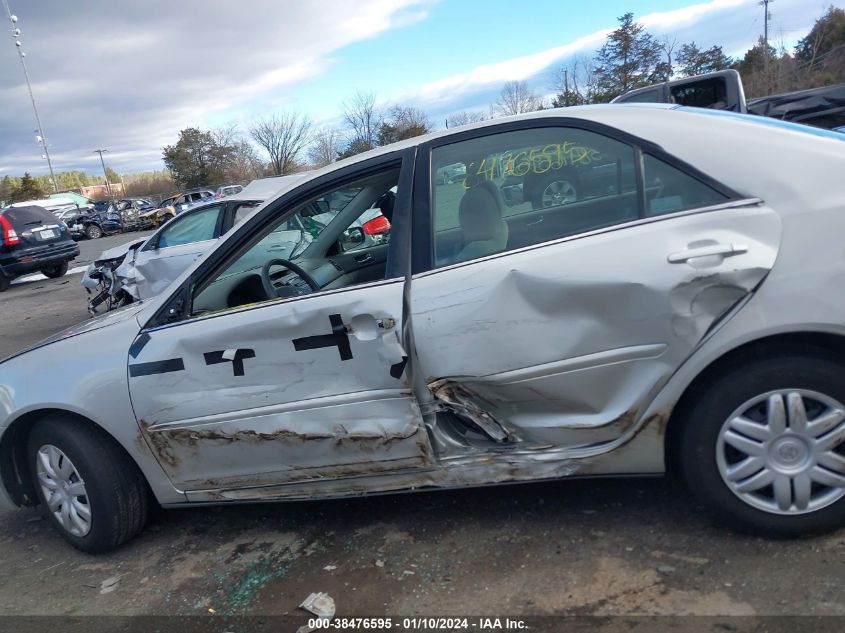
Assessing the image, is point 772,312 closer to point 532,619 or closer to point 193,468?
point 532,619

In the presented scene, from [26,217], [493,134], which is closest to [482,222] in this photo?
[493,134]

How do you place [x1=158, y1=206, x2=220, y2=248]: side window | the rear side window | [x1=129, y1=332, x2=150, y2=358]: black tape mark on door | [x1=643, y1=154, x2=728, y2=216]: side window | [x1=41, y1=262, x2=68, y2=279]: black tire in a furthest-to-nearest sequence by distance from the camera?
1. [x1=41, y1=262, x2=68, y2=279]: black tire
2. the rear side window
3. [x1=158, y1=206, x2=220, y2=248]: side window
4. [x1=129, y1=332, x2=150, y2=358]: black tape mark on door
5. [x1=643, y1=154, x2=728, y2=216]: side window

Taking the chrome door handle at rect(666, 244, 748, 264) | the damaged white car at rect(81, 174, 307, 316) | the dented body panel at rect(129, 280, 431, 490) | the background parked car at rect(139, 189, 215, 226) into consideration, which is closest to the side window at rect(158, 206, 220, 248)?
the damaged white car at rect(81, 174, 307, 316)

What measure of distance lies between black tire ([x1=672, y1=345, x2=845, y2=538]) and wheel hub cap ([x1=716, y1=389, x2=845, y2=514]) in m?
0.02

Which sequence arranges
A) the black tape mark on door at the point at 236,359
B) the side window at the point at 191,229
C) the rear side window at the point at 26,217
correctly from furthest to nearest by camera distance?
the rear side window at the point at 26,217 → the side window at the point at 191,229 → the black tape mark on door at the point at 236,359

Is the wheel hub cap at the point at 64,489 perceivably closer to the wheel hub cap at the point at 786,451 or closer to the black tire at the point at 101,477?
the black tire at the point at 101,477

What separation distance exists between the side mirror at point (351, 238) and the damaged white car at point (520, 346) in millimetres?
978

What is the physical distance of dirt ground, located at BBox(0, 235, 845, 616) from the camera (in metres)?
2.36

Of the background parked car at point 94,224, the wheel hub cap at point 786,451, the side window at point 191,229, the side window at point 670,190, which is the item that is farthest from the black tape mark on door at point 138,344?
the background parked car at point 94,224

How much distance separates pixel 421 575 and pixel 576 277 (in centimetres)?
136

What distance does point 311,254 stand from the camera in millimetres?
3852

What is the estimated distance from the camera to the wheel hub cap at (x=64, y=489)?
10.1 feet

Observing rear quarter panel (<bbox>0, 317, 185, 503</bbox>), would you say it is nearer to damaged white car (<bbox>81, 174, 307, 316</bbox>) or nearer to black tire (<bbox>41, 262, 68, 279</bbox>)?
damaged white car (<bbox>81, 174, 307, 316</bbox>)

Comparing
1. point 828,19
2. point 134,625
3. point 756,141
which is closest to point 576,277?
point 756,141
